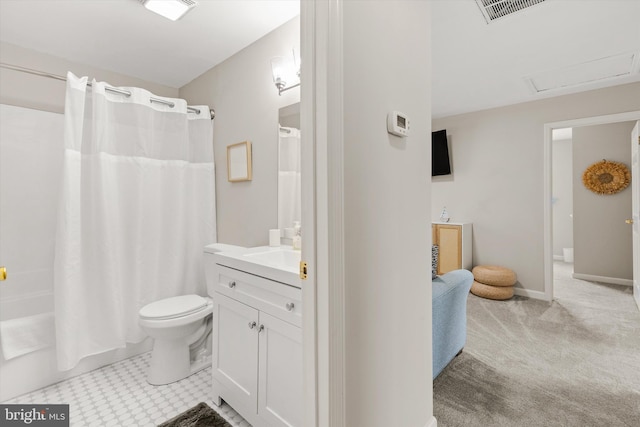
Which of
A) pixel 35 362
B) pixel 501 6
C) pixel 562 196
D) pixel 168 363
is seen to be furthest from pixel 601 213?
pixel 35 362

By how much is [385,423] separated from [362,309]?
1.59ft

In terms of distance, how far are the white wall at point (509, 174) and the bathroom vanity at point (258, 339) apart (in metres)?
3.21

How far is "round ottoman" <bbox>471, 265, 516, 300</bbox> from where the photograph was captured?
349 centimetres

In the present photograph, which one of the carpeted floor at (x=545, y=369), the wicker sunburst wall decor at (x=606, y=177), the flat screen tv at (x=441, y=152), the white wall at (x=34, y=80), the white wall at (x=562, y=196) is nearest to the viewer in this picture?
the carpeted floor at (x=545, y=369)

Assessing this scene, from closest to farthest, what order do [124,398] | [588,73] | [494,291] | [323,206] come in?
[323,206] → [124,398] → [588,73] → [494,291]

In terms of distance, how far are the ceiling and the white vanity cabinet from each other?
5.58 feet

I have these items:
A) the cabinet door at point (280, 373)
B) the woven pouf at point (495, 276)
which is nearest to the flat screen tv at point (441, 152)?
the woven pouf at point (495, 276)

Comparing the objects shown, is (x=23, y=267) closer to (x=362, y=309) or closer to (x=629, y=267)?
(x=362, y=309)

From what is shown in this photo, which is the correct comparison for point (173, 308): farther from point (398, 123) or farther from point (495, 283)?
point (495, 283)

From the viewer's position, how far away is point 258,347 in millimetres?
1460

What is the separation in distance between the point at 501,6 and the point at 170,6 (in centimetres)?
208

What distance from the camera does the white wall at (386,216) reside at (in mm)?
936

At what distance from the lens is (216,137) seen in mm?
2689

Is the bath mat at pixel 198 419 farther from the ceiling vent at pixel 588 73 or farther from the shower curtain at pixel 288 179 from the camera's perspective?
the ceiling vent at pixel 588 73
